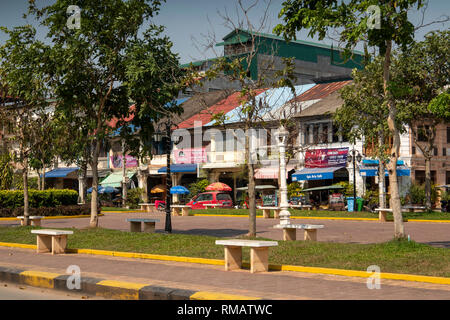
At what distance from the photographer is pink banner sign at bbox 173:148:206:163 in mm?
48781

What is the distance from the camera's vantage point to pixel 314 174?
40312 millimetres

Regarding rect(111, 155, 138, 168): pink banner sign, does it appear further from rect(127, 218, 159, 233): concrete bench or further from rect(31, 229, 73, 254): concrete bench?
rect(31, 229, 73, 254): concrete bench

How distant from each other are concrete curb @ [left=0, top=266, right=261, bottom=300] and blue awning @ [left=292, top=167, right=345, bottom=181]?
3005cm

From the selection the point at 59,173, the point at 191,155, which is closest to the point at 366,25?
the point at 191,155

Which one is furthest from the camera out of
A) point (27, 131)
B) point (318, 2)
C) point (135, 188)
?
point (135, 188)

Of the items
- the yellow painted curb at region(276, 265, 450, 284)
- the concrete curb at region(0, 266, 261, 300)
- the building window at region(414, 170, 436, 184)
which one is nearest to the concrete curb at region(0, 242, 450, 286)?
the yellow painted curb at region(276, 265, 450, 284)

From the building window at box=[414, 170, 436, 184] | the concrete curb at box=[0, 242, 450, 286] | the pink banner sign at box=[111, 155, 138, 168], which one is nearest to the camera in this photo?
the concrete curb at box=[0, 242, 450, 286]

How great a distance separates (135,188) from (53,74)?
31.3m

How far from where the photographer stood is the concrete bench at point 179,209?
34216mm
